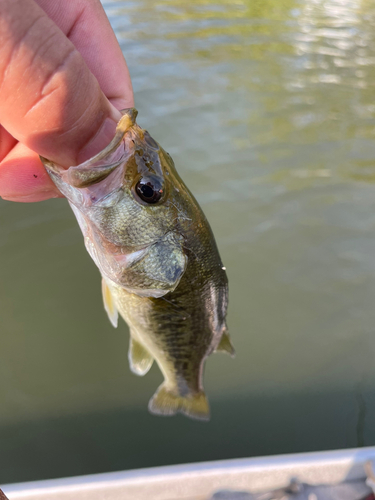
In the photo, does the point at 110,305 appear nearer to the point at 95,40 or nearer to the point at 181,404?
the point at 181,404

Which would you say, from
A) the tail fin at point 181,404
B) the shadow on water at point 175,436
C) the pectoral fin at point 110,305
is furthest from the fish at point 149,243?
the shadow on water at point 175,436

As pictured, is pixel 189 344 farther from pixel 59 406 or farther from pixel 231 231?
pixel 231 231

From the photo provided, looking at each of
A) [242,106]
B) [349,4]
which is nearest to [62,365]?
[242,106]

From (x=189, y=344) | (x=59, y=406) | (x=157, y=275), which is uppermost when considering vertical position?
(x=157, y=275)

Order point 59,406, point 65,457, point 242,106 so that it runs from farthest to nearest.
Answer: point 242,106 < point 59,406 < point 65,457

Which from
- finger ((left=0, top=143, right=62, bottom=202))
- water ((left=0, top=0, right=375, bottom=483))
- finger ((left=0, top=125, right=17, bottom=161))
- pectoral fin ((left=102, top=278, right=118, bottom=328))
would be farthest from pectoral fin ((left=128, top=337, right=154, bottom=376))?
finger ((left=0, top=125, right=17, bottom=161))

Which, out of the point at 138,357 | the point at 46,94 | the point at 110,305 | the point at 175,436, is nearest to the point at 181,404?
the point at 138,357

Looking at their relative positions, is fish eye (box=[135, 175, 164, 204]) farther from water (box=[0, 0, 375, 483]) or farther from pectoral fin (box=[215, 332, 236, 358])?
water (box=[0, 0, 375, 483])
